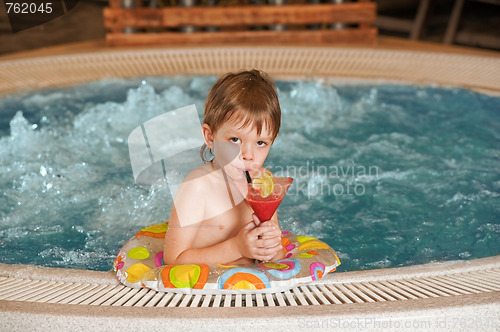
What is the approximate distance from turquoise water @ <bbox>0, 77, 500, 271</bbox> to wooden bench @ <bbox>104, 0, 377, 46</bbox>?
2.64 feet

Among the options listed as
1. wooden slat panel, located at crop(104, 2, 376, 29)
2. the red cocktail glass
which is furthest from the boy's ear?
wooden slat panel, located at crop(104, 2, 376, 29)

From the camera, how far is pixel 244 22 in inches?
200

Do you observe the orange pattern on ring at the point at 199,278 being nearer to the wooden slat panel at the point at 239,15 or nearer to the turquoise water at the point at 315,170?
Result: the turquoise water at the point at 315,170

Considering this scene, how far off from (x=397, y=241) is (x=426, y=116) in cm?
171

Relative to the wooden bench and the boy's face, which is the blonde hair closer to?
the boy's face

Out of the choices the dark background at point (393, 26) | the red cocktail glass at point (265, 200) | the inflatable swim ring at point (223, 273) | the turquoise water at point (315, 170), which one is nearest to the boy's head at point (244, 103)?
the red cocktail glass at point (265, 200)

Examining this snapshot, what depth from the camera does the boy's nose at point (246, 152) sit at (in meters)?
1.76

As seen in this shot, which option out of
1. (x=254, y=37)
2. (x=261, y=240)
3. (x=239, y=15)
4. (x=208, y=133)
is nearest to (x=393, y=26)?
(x=254, y=37)

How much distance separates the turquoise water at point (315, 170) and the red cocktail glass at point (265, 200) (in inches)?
28.8

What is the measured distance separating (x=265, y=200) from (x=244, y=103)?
1.05 feet

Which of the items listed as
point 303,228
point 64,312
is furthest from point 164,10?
point 64,312

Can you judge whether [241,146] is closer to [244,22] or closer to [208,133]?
[208,133]

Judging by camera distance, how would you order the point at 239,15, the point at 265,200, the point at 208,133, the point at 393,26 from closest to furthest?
the point at 265,200, the point at 208,133, the point at 239,15, the point at 393,26

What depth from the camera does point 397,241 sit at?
2.51m
